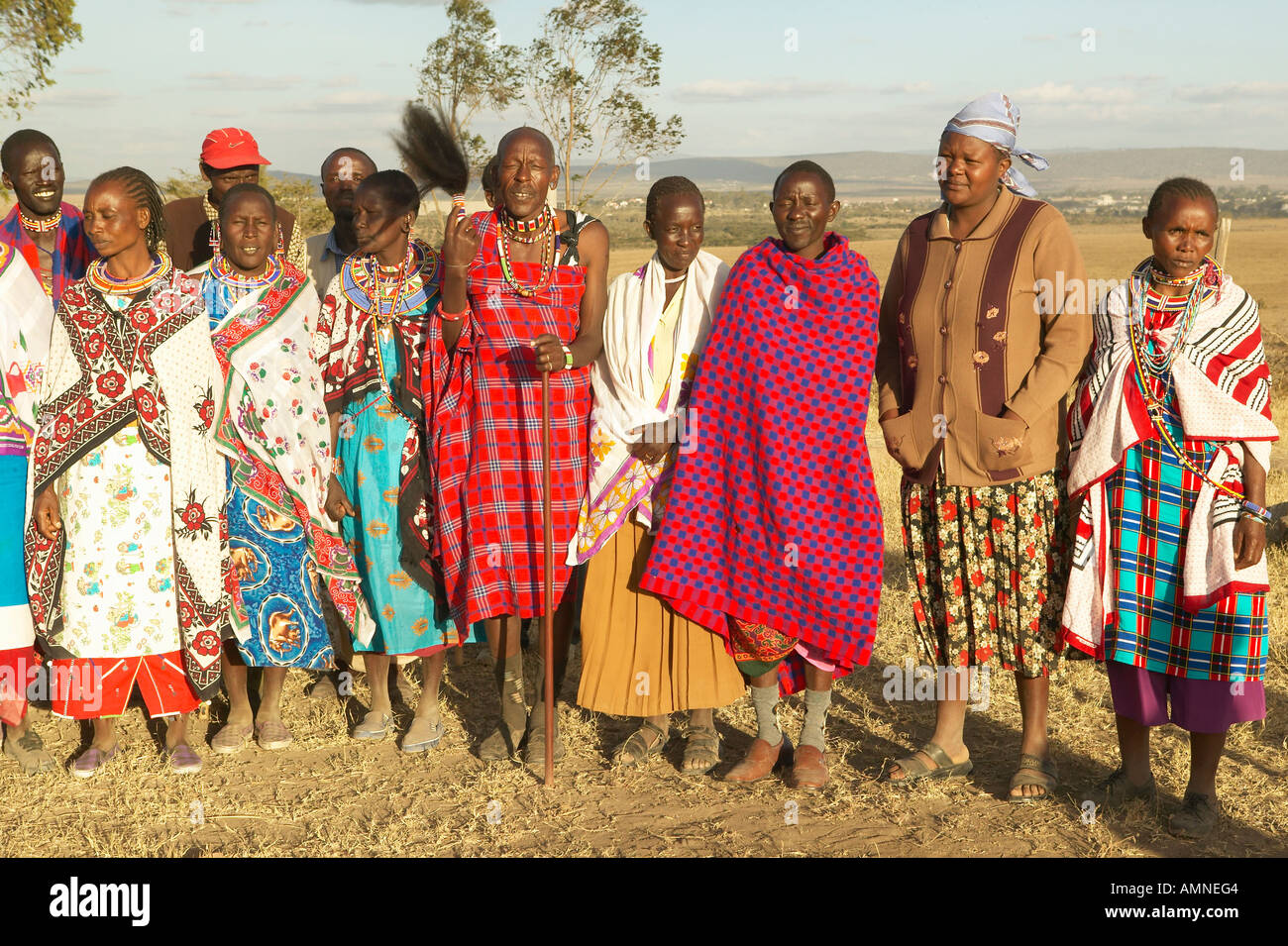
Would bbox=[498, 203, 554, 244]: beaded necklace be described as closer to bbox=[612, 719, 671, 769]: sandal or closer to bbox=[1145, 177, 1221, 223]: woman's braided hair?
bbox=[612, 719, 671, 769]: sandal

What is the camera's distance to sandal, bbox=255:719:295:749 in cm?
488

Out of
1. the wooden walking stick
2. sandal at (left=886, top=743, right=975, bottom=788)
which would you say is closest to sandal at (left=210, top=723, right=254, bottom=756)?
the wooden walking stick

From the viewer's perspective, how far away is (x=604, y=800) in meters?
4.34

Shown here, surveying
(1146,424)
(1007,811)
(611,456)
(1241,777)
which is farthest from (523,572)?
(1241,777)

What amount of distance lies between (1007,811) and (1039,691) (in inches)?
18.0

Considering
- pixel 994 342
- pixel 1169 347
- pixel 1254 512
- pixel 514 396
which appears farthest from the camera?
pixel 514 396

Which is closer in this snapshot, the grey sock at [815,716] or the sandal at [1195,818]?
the sandal at [1195,818]

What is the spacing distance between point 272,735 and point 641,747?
1527mm

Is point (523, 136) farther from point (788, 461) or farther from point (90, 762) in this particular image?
point (90, 762)

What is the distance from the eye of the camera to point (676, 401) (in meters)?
4.47

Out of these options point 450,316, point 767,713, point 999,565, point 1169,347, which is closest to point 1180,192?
point 1169,347

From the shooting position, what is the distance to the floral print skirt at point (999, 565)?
Result: 4191 mm

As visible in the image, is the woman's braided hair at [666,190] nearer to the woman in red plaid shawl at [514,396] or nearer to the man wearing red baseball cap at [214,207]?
the woman in red plaid shawl at [514,396]

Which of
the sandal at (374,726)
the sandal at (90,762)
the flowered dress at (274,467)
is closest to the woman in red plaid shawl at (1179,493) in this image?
the sandal at (374,726)
